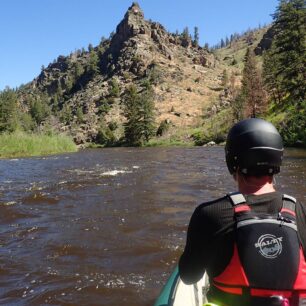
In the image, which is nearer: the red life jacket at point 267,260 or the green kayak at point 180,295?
the red life jacket at point 267,260

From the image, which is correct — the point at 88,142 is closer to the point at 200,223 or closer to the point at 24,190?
the point at 24,190

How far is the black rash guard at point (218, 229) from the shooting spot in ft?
7.08

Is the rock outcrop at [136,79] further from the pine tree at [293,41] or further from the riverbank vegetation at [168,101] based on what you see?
the pine tree at [293,41]

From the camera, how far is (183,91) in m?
93.0

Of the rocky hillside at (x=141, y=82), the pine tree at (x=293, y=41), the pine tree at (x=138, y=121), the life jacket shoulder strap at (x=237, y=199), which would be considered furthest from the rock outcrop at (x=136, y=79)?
the life jacket shoulder strap at (x=237, y=199)

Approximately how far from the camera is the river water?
18.9ft

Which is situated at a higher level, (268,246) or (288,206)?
(288,206)

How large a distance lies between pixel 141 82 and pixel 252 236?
101102 mm

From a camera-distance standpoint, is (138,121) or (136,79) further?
(136,79)

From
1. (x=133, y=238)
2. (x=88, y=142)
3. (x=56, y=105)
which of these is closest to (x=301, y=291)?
(x=133, y=238)

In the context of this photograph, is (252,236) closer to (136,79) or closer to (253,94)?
(253,94)

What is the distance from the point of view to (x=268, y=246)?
2068 mm

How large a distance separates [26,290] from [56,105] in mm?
121648

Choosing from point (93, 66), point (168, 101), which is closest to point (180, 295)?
point (168, 101)
